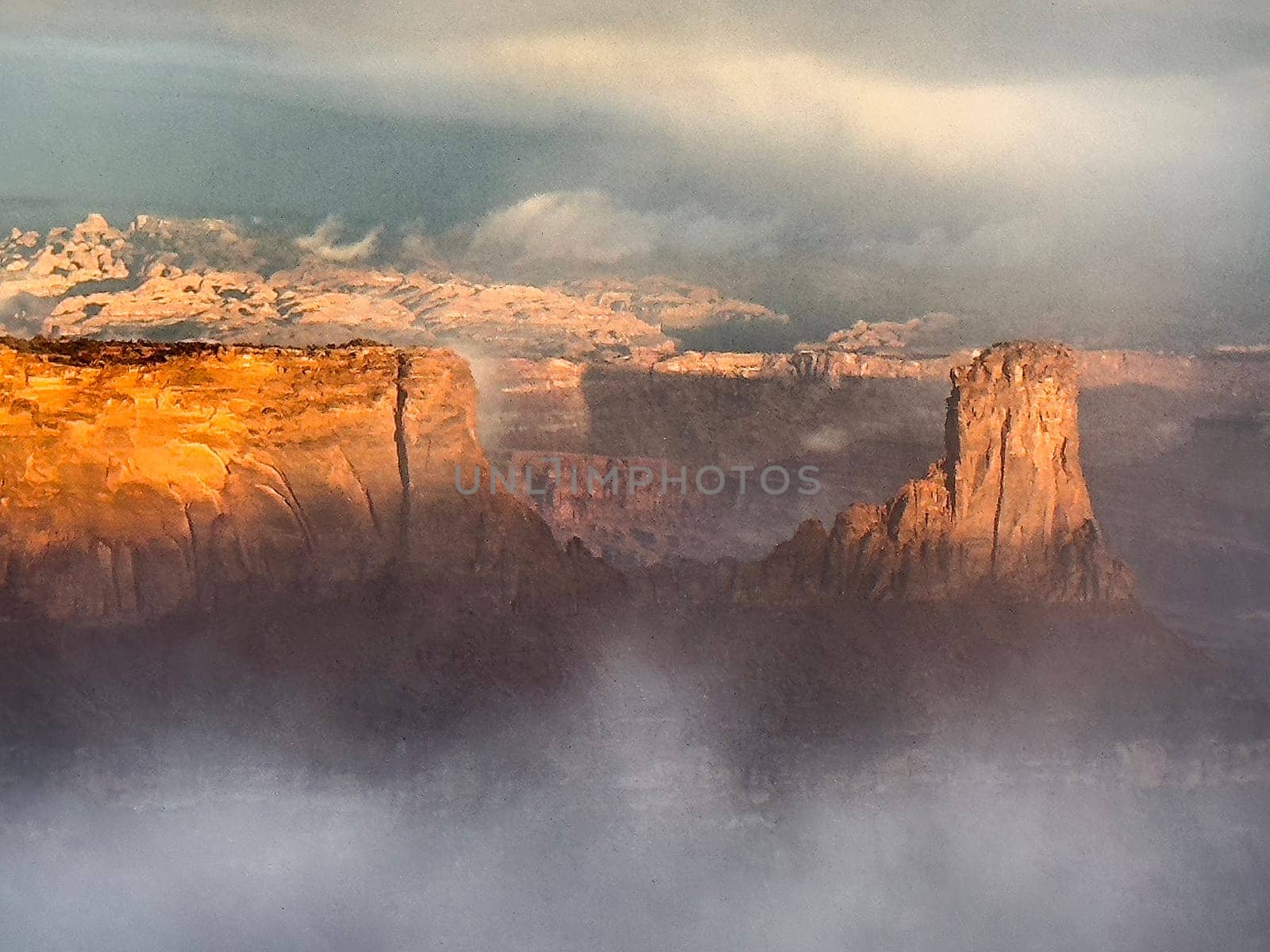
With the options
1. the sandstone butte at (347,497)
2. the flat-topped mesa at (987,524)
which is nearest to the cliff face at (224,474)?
the sandstone butte at (347,497)

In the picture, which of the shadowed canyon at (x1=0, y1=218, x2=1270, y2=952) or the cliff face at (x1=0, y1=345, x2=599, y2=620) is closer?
the shadowed canyon at (x1=0, y1=218, x2=1270, y2=952)

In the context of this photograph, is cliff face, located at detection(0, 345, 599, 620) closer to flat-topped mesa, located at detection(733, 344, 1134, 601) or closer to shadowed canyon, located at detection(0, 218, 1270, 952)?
shadowed canyon, located at detection(0, 218, 1270, 952)

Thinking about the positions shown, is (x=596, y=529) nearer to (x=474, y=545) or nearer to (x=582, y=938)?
(x=474, y=545)

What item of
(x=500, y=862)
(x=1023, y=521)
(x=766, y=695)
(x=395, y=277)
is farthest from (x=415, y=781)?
(x=395, y=277)

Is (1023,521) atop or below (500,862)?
atop

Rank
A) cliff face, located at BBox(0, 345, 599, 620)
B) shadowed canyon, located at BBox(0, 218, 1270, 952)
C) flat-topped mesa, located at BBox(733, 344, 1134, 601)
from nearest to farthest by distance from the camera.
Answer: shadowed canyon, located at BBox(0, 218, 1270, 952), cliff face, located at BBox(0, 345, 599, 620), flat-topped mesa, located at BBox(733, 344, 1134, 601)

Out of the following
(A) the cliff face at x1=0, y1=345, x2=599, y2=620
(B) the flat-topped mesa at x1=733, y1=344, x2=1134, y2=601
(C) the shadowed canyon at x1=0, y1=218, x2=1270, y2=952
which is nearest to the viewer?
(C) the shadowed canyon at x1=0, y1=218, x2=1270, y2=952

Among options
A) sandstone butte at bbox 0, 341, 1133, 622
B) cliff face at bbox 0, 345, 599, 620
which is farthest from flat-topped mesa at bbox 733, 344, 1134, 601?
cliff face at bbox 0, 345, 599, 620
